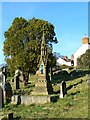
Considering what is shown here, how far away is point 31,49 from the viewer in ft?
134

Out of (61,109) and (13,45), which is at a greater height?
(13,45)

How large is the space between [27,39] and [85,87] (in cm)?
1539

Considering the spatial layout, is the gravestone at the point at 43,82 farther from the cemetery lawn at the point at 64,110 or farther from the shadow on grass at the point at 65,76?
the shadow on grass at the point at 65,76

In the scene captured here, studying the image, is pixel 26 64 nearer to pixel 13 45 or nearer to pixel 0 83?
pixel 13 45

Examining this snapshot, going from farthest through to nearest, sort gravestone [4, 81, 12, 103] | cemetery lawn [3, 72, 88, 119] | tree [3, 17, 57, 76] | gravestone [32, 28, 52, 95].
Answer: tree [3, 17, 57, 76] → gravestone [32, 28, 52, 95] → gravestone [4, 81, 12, 103] → cemetery lawn [3, 72, 88, 119]

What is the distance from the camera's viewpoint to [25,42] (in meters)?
41.7

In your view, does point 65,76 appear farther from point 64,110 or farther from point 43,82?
point 64,110

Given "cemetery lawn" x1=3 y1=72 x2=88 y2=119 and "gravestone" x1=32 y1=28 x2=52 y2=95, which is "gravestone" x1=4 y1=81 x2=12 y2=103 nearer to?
"gravestone" x1=32 y1=28 x2=52 y2=95

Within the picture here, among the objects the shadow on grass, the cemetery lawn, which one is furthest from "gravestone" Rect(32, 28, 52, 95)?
the shadow on grass

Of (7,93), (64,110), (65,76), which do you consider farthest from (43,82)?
(65,76)

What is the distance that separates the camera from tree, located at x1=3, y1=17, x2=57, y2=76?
40562 millimetres

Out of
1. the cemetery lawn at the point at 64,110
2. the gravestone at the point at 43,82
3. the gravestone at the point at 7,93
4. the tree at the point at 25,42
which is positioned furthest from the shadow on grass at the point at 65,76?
the cemetery lawn at the point at 64,110

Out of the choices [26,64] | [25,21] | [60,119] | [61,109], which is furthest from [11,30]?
[60,119]

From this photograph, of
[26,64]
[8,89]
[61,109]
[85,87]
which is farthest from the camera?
[26,64]
